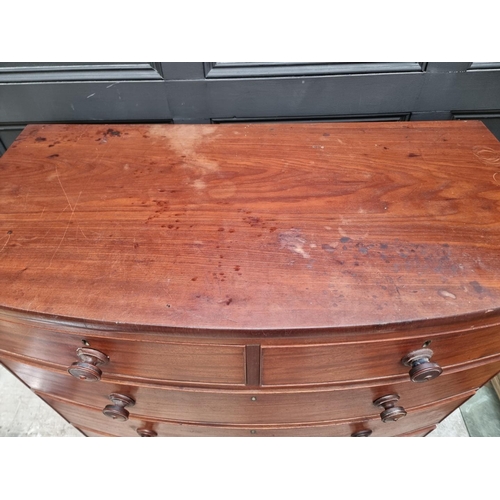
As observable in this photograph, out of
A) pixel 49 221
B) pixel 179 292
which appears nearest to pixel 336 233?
pixel 179 292

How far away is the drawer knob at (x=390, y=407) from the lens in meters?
0.74

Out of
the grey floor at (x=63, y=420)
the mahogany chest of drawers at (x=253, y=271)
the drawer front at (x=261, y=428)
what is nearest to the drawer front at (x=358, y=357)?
the mahogany chest of drawers at (x=253, y=271)

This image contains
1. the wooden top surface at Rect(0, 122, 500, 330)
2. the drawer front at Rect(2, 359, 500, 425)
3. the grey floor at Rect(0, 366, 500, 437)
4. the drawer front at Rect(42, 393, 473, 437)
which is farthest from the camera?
the grey floor at Rect(0, 366, 500, 437)

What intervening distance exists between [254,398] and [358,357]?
229mm

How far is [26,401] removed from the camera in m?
1.39

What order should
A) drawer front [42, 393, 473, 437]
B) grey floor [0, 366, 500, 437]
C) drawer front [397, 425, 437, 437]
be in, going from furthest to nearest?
grey floor [0, 366, 500, 437] → drawer front [397, 425, 437, 437] → drawer front [42, 393, 473, 437]

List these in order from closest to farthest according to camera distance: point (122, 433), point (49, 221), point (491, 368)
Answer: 1. point (49, 221)
2. point (491, 368)
3. point (122, 433)

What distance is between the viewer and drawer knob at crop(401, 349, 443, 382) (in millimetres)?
628

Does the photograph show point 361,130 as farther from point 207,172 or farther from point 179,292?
point 179,292

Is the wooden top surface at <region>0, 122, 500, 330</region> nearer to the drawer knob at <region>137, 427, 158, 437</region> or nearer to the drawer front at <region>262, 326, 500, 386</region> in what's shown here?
the drawer front at <region>262, 326, 500, 386</region>

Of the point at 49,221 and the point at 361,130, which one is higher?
the point at 361,130

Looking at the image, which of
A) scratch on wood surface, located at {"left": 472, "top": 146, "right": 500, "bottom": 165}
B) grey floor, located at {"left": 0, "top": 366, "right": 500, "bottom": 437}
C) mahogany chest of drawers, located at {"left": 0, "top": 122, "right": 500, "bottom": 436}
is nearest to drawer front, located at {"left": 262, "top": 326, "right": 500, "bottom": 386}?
mahogany chest of drawers, located at {"left": 0, "top": 122, "right": 500, "bottom": 436}

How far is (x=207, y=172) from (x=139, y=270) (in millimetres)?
275

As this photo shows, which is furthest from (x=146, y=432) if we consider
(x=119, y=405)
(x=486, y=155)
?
(x=486, y=155)
